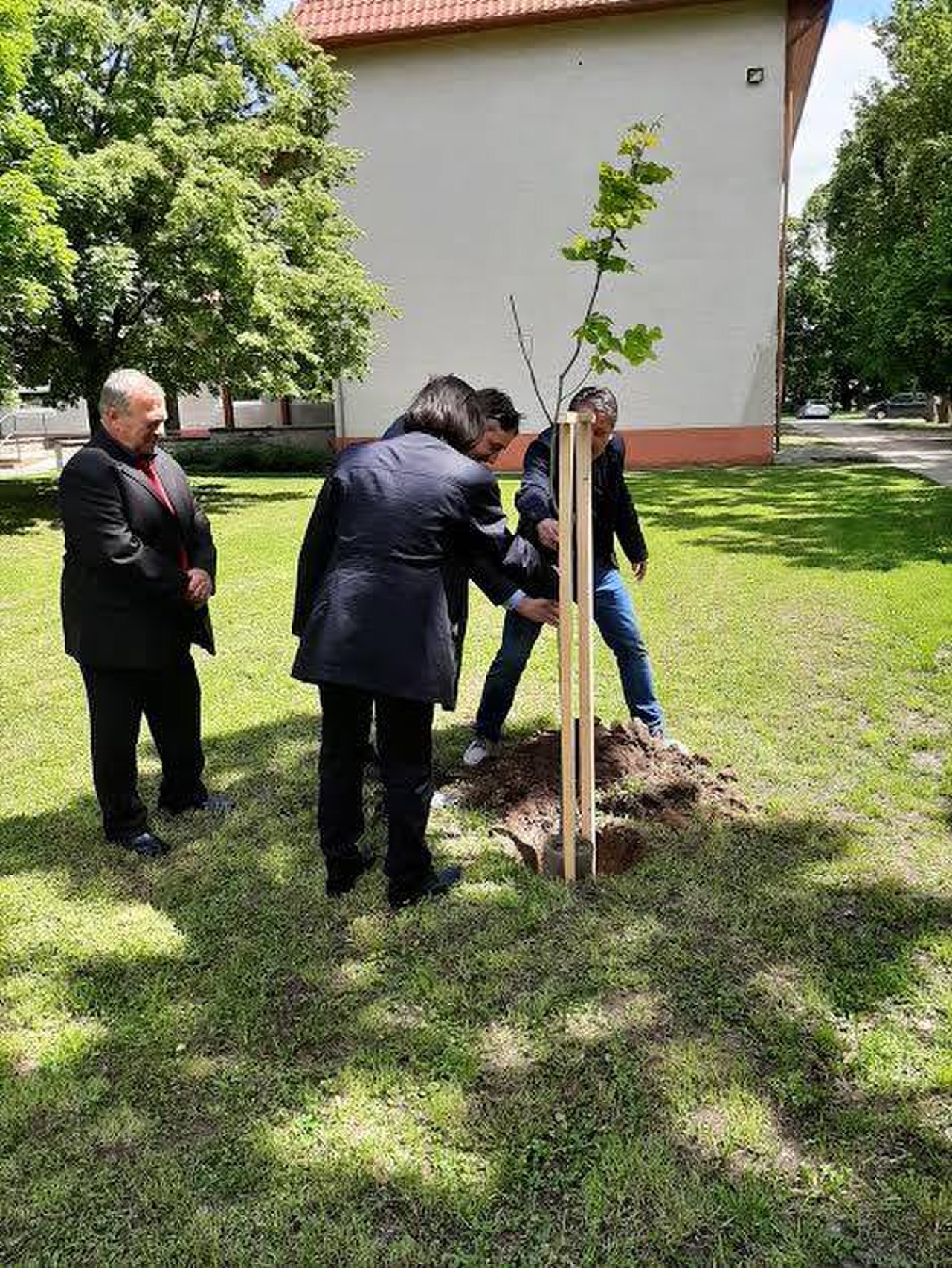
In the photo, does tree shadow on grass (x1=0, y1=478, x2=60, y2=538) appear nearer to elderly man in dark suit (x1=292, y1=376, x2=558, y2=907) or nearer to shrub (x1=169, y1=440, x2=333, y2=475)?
shrub (x1=169, y1=440, x2=333, y2=475)

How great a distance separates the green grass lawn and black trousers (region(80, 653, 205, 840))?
0.71ft

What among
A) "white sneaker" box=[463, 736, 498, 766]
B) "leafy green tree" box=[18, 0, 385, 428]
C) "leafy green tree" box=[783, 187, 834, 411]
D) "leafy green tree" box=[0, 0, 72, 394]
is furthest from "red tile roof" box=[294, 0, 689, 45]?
"leafy green tree" box=[783, 187, 834, 411]

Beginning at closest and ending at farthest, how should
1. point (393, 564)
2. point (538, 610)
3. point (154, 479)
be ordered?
point (393, 564) < point (538, 610) < point (154, 479)

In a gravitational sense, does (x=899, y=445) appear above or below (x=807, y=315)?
below

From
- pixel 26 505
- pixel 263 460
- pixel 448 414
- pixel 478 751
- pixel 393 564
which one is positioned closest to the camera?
pixel 393 564

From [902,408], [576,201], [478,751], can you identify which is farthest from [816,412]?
[478,751]

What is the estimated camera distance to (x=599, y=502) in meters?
4.35

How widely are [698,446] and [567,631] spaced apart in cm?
1892

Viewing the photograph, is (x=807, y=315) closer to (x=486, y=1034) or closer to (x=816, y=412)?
(x=816, y=412)

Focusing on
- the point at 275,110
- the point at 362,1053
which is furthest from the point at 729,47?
the point at 362,1053

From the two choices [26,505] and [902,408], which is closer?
[26,505]

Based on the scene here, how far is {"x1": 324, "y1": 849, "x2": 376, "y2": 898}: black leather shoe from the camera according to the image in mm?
3473

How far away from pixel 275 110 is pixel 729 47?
31.4 feet

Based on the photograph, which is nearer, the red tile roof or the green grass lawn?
the green grass lawn
